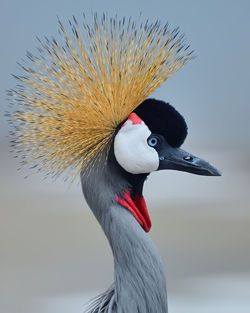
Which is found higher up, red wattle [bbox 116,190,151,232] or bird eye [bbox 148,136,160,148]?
bird eye [bbox 148,136,160,148]

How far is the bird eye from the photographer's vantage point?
2107mm

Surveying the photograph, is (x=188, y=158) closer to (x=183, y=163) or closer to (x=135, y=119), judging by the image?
(x=183, y=163)

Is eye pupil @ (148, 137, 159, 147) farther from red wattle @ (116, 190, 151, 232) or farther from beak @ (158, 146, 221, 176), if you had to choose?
red wattle @ (116, 190, 151, 232)

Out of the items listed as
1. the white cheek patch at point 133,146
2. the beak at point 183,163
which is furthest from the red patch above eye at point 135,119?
the beak at point 183,163

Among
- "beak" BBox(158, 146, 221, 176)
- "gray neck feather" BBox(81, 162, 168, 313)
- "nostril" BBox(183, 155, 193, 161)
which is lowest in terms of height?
"gray neck feather" BBox(81, 162, 168, 313)

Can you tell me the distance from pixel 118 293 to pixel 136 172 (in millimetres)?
330

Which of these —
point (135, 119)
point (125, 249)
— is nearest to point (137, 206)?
point (125, 249)

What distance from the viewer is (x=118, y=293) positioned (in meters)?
2.13

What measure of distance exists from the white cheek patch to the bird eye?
14 mm

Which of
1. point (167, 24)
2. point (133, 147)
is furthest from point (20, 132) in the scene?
point (167, 24)

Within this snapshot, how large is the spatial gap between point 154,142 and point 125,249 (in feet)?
0.97

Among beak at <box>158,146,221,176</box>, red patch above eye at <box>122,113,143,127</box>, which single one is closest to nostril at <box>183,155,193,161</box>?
beak at <box>158,146,221,176</box>

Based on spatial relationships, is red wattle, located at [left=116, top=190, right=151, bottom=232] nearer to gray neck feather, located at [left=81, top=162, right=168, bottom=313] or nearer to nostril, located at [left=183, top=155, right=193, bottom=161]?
gray neck feather, located at [left=81, top=162, right=168, bottom=313]

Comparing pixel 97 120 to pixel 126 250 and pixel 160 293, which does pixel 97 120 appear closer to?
pixel 126 250
